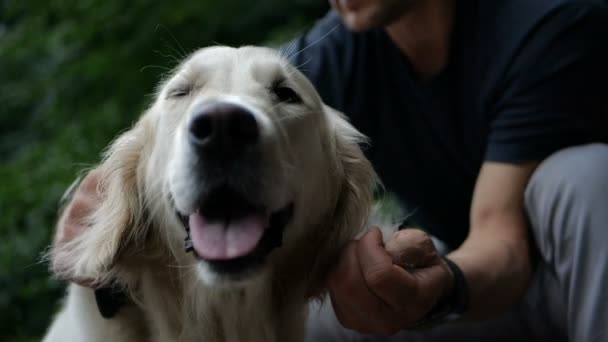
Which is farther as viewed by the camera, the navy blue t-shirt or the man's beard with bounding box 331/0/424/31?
the man's beard with bounding box 331/0/424/31

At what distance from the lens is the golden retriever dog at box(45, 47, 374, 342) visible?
1682 millimetres

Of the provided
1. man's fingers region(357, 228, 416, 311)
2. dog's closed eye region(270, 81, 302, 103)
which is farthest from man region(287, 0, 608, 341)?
dog's closed eye region(270, 81, 302, 103)

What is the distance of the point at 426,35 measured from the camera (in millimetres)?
2879

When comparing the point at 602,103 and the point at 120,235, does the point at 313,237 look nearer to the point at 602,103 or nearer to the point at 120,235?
the point at 120,235

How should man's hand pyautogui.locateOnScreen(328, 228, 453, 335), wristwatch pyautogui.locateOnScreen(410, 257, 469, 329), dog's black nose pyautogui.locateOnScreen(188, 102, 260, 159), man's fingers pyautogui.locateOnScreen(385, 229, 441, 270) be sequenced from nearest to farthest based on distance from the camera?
dog's black nose pyautogui.locateOnScreen(188, 102, 260, 159), man's hand pyautogui.locateOnScreen(328, 228, 453, 335), man's fingers pyautogui.locateOnScreen(385, 229, 441, 270), wristwatch pyautogui.locateOnScreen(410, 257, 469, 329)

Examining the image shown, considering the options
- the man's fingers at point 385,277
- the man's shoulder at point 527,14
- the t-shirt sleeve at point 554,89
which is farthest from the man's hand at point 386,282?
the man's shoulder at point 527,14

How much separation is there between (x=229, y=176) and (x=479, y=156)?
148 cm

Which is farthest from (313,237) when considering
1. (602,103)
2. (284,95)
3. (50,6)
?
(50,6)

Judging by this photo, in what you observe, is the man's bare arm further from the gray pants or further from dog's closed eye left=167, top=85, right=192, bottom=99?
dog's closed eye left=167, top=85, right=192, bottom=99

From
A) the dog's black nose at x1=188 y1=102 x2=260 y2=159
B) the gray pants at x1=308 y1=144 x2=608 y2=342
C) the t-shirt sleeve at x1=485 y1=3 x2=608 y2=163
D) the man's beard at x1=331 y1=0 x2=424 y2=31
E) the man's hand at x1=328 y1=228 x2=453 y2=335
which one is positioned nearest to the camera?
the dog's black nose at x1=188 y1=102 x2=260 y2=159

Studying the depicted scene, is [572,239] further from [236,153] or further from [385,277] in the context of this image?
[236,153]

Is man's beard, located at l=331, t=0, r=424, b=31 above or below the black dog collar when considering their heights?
below

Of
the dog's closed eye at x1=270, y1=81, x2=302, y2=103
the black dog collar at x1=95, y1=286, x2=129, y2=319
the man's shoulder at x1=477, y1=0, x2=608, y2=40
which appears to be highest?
the dog's closed eye at x1=270, y1=81, x2=302, y2=103

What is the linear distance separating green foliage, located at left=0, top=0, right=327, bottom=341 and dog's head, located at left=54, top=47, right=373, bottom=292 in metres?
1.73
